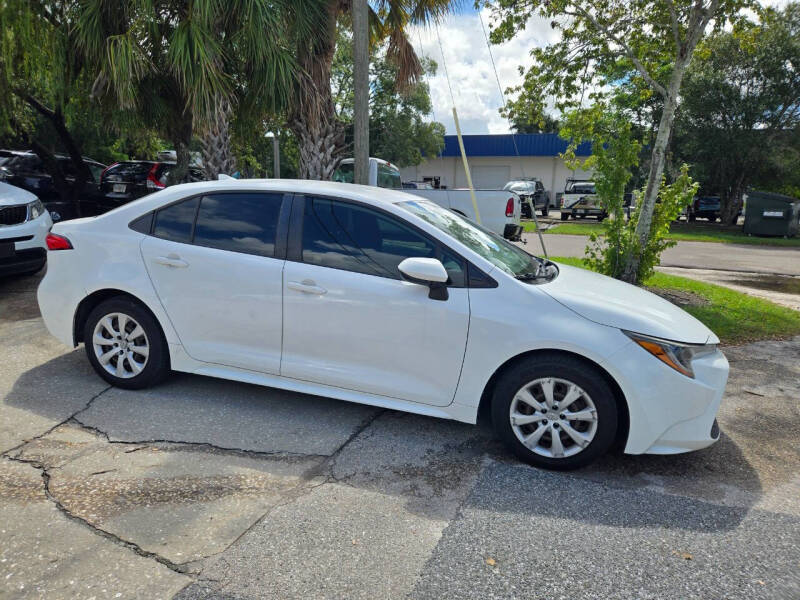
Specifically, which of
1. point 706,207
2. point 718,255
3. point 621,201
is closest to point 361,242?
point 621,201

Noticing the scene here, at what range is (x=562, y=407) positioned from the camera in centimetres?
328

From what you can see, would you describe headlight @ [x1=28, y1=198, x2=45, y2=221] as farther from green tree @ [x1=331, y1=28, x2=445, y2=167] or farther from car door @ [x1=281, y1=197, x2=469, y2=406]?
green tree @ [x1=331, y1=28, x2=445, y2=167]

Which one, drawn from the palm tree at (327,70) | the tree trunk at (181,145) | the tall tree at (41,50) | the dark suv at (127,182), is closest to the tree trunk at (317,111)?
the palm tree at (327,70)

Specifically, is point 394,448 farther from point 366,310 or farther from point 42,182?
point 42,182

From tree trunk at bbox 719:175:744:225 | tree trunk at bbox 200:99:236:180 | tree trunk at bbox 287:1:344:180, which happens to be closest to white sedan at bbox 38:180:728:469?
tree trunk at bbox 200:99:236:180

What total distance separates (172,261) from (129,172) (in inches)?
373

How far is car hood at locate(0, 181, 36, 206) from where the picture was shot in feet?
21.7

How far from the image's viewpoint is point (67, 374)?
4590 millimetres

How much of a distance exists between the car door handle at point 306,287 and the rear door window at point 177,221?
3.10 ft

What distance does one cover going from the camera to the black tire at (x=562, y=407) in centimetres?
321

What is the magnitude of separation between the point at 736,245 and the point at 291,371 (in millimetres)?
17752

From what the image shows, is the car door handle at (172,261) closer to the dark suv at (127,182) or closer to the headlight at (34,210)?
the headlight at (34,210)

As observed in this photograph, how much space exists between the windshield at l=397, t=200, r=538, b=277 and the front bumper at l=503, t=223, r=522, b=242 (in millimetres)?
7516

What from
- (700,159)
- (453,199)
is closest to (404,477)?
(453,199)
